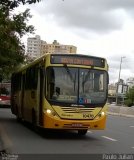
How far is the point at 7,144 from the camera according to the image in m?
15.6

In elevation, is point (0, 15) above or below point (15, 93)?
above

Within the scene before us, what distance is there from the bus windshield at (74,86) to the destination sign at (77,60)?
22 centimetres

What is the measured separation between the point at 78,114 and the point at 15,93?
459 inches

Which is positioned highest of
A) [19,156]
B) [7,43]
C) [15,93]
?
[7,43]

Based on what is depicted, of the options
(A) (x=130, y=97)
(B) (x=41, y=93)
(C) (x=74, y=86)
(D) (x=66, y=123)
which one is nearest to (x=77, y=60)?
(C) (x=74, y=86)

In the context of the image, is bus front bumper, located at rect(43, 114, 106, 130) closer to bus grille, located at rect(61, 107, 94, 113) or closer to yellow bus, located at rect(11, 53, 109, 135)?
yellow bus, located at rect(11, 53, 109, 135)

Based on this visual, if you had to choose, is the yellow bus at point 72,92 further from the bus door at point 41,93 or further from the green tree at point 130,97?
the green tree at point 130,97

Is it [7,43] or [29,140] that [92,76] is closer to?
[29,140]

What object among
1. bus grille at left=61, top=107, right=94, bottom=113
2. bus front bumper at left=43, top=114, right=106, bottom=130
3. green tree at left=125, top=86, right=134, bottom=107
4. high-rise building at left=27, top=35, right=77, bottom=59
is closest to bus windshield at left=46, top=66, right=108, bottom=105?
bus grille at left=61, top=107, right=94, bottom=113

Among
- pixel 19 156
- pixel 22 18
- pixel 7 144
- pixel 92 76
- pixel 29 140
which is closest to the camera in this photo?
pixel 19 156

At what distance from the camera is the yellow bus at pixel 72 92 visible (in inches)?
700

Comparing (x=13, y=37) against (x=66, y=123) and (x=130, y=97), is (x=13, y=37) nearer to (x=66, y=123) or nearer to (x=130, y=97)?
(x=66, y=123)

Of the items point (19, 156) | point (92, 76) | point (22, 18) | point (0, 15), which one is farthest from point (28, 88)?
point (19, 156)

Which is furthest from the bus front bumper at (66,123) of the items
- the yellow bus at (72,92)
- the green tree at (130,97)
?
the green tree at (130,97)
